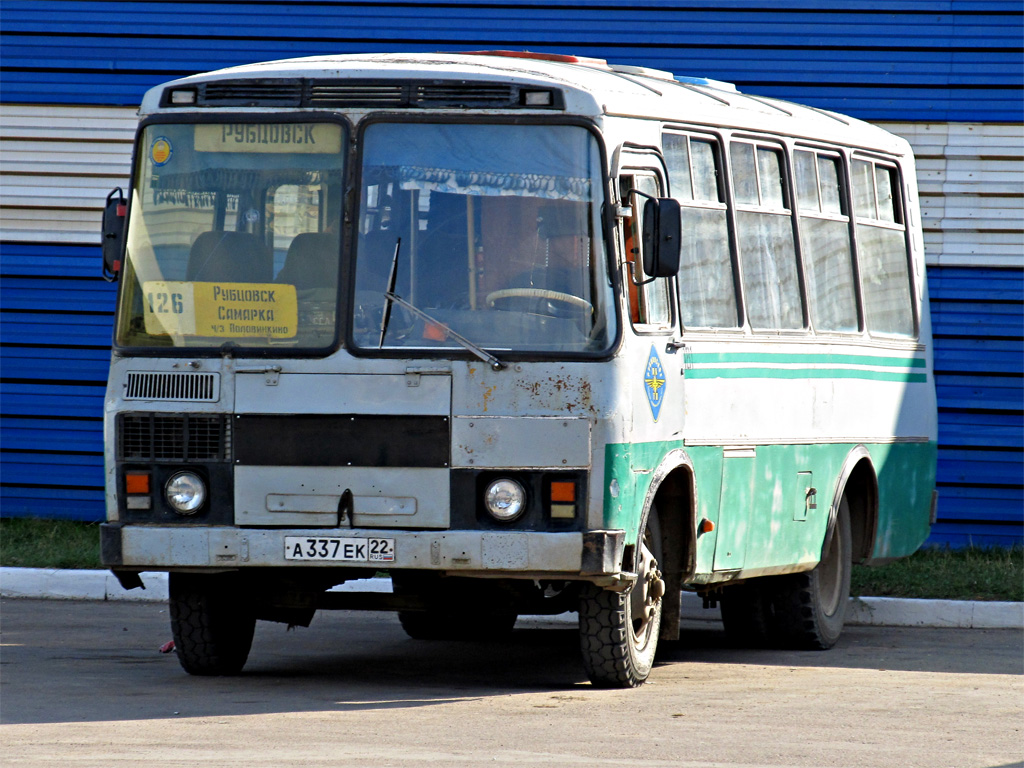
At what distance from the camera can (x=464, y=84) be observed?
7.43 metres

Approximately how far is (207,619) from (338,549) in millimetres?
1011

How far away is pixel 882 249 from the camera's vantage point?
10.5 m

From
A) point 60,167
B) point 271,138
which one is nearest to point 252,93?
point 271,138

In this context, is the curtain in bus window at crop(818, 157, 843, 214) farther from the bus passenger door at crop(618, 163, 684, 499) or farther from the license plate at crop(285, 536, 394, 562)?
the license plate at crop(285, 536, 394, 562)

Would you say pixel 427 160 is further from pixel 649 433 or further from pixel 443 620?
pixel 443 620

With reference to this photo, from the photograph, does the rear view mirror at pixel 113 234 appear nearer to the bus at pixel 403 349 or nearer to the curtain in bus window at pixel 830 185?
the bus at pixel 403 349

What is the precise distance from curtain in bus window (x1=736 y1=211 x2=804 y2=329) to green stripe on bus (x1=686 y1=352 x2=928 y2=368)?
6.4 inches

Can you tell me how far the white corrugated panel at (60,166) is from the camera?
1353 centimetres

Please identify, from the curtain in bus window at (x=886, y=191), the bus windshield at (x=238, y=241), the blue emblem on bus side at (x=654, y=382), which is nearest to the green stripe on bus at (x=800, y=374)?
the blue emblem on bus side at (x=654, y=382)

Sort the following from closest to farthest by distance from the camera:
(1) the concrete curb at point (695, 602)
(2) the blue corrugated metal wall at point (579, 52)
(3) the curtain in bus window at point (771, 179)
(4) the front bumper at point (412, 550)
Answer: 1. (4) the front bumper at point (412, 550)
2. (3) the curtain in bus window at point (771, 179)
3. (1) the concrete curb at point (695, 602)
4. (2) the blue corrugated metal wall at point (579, 52)

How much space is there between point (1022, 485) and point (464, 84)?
7106mm

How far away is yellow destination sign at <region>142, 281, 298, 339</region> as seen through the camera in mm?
7422

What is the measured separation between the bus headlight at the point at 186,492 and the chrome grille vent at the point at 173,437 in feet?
0.26

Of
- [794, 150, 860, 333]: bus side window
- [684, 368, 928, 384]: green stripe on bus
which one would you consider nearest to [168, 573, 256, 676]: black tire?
[684, 368, 928, 384]: green stripe on bus
